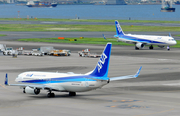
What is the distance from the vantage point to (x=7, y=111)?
1508 inches

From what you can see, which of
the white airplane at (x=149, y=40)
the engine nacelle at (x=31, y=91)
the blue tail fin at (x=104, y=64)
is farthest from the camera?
the white airplane at (x=149, y=40)

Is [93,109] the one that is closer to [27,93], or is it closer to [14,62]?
[27,93]

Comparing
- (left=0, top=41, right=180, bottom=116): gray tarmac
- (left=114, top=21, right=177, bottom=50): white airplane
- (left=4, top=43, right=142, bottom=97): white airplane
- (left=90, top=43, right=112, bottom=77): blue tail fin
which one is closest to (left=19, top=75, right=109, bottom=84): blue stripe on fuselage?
(left=4, top=43, right=142, bottom=97): white airplane

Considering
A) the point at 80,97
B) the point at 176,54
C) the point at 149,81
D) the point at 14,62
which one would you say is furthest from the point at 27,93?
the point at 176,54

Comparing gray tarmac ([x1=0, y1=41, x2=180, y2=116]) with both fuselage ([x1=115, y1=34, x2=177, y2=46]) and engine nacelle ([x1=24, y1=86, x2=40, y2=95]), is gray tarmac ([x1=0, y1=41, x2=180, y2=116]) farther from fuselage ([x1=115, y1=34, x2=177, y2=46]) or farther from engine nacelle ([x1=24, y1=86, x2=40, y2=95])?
fuselage ([x1=115, y1=34, x2=177, y2=46])

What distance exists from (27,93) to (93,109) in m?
10.7

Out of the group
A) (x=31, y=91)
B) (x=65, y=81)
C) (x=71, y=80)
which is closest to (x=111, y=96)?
(x=71, y=80)

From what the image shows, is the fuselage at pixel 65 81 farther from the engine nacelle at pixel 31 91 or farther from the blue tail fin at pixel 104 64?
the engine nacelle at pixel 31 91

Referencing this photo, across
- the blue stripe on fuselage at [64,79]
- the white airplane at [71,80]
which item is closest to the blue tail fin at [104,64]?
the white airplane at [71,80]

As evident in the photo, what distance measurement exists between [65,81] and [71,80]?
896mm

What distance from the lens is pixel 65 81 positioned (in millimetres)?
44906

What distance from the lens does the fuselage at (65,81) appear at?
43094 millimetres

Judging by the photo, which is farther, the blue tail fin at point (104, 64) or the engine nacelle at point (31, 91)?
the engine nacelle at point (31, 91)

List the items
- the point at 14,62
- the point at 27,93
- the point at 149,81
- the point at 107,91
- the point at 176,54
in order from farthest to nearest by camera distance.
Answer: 1. the point at 176,54
2. the point at 14,62
3. the point at 149,81
4. the point at 107,91
5. the point at 27,93
